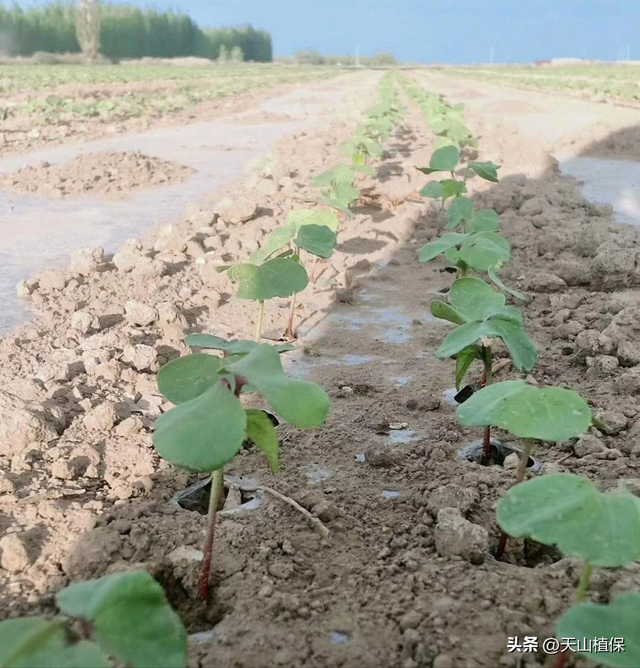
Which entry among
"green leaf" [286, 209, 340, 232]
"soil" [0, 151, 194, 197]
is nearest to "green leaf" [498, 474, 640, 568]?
"green leaf" [286, 209, 340, 232]

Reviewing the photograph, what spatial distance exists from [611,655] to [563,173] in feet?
23.1

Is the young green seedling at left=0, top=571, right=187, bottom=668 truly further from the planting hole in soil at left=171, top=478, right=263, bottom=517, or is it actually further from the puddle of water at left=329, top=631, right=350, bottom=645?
the planting hole in soil at left=171, top=478, right=263, bottom=517

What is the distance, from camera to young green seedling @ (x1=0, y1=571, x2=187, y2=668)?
87 cm

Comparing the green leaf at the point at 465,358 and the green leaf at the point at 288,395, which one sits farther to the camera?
the green leaf at the point at 465,358

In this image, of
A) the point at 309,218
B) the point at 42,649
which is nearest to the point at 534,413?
the point at 42,649

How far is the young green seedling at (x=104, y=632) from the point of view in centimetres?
87

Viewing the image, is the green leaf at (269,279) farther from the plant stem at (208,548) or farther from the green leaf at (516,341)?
the plant stem at (208,548)

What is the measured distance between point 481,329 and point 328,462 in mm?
577

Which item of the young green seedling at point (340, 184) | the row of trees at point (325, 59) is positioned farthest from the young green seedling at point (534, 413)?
the row of trees at point (325, 59)

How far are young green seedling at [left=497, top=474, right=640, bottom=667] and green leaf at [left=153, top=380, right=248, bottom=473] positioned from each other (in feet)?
1.39

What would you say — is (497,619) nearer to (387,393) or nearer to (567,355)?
(387,393)

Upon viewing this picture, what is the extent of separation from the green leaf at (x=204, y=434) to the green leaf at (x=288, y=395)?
2.0 inches

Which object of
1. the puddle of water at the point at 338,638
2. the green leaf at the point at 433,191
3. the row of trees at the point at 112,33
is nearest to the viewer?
the puddle of water at the point at 338,638

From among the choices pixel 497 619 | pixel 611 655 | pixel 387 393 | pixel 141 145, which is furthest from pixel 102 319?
pixel 141 145
